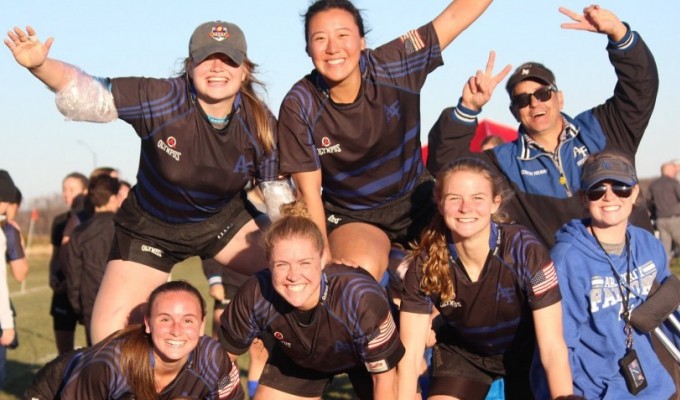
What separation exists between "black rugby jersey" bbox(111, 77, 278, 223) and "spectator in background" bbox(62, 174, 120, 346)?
3.55 meters

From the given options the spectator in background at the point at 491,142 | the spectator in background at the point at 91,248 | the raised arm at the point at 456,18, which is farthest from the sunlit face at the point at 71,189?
the raised arm at the point at 456,18

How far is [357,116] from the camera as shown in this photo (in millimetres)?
5855

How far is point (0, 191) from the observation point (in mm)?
9844

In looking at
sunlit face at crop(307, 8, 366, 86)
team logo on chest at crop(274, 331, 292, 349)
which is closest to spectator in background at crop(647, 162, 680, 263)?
sunlit face at crop(307, 8, 366, 86)

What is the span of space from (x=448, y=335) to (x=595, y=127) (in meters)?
1.67

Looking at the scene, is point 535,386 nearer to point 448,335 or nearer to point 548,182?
point 448,335

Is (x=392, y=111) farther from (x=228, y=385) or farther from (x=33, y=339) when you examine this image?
(x=33, y=339)

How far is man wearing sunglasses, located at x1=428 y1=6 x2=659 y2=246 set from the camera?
20.1ft

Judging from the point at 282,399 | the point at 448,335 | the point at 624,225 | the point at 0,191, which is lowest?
the point at 282,399

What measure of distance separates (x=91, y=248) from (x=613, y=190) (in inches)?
226

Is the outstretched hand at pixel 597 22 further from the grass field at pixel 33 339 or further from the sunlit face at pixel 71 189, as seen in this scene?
the sunlit face at pixel 71 189

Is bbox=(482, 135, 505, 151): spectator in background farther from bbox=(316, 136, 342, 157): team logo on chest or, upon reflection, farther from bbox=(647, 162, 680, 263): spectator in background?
bbox=(647, 162, 680, 263): spectator in background

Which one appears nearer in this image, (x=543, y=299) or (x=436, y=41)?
(x=543, y=299)

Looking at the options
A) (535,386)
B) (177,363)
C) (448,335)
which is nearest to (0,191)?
(177,363)
